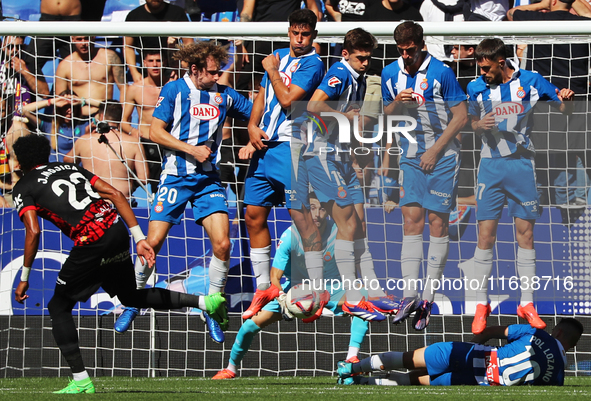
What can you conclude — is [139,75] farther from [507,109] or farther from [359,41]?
[507,109]

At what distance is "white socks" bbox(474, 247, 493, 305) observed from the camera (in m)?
5.70

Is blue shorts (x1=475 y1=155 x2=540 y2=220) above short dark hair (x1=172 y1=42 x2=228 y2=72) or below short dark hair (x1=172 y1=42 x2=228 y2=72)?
below

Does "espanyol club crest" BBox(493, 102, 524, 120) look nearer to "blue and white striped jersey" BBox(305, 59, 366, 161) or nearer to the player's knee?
"blue and white striped jersey" BBox(305, 59, 366, 161)

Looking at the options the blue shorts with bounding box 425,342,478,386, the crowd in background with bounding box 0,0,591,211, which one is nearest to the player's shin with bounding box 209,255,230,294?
the crowd in background with bounding box 0,0,591,211

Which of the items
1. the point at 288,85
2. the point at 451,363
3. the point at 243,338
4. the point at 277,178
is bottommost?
the point at 451,363

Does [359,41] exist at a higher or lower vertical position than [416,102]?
higher

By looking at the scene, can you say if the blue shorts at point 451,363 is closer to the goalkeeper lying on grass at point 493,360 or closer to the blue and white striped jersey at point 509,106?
the goalkeeper lying on grass at point 493,360

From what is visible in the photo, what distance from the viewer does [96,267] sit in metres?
5.15

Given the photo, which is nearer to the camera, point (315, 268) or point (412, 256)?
Answer: point (412, 256)

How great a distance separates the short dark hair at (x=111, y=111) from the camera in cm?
780

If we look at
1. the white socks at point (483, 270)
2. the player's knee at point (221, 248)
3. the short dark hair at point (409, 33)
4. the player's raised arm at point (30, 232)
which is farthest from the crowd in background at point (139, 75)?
the white socks at point (483, 270)

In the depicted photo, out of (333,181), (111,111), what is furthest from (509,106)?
(111,111)

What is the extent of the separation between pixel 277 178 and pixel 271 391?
1605mm

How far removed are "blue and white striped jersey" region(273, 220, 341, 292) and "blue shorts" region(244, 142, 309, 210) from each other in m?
0.29
